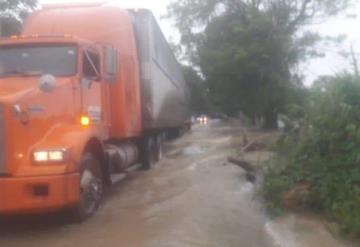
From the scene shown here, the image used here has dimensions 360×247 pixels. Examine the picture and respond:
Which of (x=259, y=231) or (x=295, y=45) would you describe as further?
(x=295, y=45)

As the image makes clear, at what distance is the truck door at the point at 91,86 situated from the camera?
31.6ft

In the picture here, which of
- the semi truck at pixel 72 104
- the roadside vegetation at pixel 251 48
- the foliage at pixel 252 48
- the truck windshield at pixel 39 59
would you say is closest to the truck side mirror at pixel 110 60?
the semi truck at pixel 72 104

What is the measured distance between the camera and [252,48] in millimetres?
36781

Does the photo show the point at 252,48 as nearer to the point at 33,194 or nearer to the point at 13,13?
the point at 13,13

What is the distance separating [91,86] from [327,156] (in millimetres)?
3968

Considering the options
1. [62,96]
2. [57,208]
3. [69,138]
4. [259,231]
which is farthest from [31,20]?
[259,231]

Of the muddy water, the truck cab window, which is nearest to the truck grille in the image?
the muddy water

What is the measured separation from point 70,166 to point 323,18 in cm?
3633

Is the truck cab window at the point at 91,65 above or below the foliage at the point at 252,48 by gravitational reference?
below

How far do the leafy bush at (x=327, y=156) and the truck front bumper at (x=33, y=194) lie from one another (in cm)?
339

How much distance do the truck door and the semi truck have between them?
0.06ft

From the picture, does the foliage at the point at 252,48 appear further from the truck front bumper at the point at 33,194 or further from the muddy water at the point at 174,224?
the truck front bumper at the point at 33,194

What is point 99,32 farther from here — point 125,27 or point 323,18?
point 323,18

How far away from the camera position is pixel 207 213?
30.9 feet
